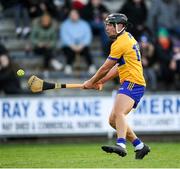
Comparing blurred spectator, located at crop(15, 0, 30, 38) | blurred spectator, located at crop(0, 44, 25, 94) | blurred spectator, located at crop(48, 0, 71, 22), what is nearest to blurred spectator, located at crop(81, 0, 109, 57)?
blurred spectator, located at crop(48, 0, 71, 22)

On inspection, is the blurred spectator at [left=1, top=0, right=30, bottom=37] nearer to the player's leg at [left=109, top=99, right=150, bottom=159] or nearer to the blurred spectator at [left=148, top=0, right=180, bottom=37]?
the blurred spectator at [left=148, top=0, right=180, bottom=37]

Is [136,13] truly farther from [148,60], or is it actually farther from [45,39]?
[45,39]

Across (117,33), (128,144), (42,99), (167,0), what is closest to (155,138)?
(128,144)

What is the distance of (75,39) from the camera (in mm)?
19750

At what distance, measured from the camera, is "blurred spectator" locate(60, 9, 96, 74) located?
1959cm

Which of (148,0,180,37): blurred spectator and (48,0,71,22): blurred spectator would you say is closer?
(48,0,71,22): blurred spectator

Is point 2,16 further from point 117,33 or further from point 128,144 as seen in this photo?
point 117,33

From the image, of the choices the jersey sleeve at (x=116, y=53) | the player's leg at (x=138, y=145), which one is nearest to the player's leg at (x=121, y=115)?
the player's leg at (x=138, y=145)

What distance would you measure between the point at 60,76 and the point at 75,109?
1950 millimetres

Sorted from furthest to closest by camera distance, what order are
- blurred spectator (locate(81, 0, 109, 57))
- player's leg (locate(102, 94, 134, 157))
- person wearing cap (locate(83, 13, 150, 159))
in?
blurred spectator (locate(81, 0, 109, 57)), person wearing cap (locate(83, 13, 150, 159)), player's leg (locate(102, 94, 134, 157))

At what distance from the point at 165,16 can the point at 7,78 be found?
4.97 metres

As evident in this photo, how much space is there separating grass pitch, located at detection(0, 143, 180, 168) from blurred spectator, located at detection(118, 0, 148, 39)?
4393mm

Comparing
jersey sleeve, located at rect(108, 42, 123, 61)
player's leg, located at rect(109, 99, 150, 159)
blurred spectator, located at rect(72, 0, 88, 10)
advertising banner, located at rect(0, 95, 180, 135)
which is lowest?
advertising banner, located at rect(0, 95, 180, 135)

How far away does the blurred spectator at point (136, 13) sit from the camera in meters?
20.2
